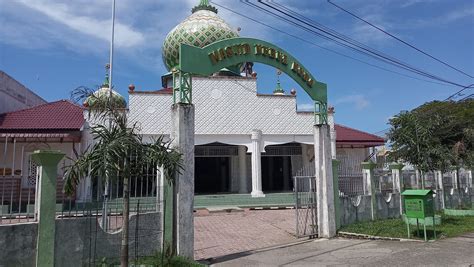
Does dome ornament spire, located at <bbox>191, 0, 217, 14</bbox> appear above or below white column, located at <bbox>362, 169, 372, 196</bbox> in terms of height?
above

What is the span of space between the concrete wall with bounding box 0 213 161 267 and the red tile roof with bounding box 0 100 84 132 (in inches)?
442

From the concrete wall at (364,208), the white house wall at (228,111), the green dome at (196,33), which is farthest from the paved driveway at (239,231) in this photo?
the green dome at (196,33)

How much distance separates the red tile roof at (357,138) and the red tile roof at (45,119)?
14.0 metres

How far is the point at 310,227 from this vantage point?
12086mm

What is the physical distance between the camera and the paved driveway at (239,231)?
10250 mm

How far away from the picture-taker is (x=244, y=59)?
10023 mm

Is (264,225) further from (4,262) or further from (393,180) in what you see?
(4,262)

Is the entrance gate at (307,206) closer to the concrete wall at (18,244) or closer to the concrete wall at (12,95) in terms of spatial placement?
the concrete wall at (18,244)

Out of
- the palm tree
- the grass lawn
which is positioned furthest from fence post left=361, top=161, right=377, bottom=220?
the palm tree

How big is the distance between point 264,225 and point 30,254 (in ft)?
28.3

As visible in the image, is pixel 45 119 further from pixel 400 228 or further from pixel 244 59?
pixel 400 228

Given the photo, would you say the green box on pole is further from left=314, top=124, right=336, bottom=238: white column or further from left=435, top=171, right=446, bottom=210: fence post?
left=435, top=171, right=446, bottom=210: fence post

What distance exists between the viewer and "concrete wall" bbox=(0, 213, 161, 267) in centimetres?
618

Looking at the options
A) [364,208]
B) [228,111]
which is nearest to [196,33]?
[228,111]
